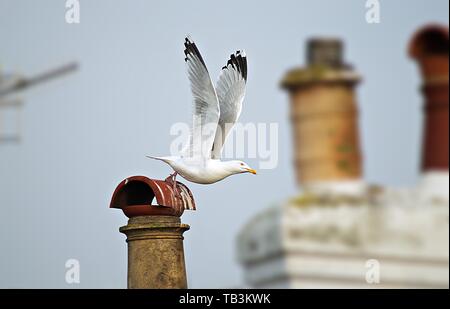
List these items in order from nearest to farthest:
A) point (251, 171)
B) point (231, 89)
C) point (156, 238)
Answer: point (156, 238) → point (251, 171) → point (231, 89)

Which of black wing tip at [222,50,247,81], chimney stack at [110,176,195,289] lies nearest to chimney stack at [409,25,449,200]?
black wing tip at [222,50,247,81]

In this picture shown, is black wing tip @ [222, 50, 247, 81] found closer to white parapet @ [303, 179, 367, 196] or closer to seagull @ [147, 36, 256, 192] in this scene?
seagull @ [147, 36, 256, 192]

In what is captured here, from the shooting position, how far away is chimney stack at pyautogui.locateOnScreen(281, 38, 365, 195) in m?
23.5

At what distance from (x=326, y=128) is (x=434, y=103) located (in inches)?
90.8

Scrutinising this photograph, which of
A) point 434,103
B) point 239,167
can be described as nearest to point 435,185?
point 434,103

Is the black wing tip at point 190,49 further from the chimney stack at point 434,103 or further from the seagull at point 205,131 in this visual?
the chimney stack at point 434,103

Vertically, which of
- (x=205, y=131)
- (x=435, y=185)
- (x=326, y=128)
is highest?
(x=326, y=128)

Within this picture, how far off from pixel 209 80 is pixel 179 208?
1.45 metres

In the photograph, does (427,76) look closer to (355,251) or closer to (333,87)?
(333,87)

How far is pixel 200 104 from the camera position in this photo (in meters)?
7.25

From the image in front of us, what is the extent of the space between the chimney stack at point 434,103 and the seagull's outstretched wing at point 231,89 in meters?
15.5

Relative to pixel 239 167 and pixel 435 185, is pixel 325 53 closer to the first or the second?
pixel 435 185

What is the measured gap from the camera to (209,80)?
716 cm
